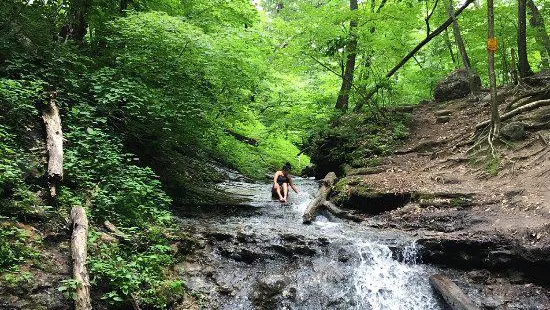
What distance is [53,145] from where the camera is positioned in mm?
6410

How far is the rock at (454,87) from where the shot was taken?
16094 mm

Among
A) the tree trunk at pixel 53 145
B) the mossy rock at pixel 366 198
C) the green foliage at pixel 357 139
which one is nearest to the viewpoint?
the tree trunk at pixel 53 145

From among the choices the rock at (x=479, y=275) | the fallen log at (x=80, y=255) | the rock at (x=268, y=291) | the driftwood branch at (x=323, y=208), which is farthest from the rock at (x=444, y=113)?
the fallen log at (x=80, y=255)

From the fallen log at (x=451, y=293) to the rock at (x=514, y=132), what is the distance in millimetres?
5650

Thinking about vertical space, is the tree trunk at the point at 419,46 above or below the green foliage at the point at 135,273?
above

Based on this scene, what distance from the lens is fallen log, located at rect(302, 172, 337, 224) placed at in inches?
375

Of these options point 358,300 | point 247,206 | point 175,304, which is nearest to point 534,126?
point 358,300

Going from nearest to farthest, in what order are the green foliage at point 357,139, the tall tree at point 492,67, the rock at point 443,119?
the tall tree at point 492,67 → the green foliage at point 357,139 → the rock at point 443,119

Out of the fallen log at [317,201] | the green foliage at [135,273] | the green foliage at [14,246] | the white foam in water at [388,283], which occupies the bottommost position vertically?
the white foam in water at [388,283]

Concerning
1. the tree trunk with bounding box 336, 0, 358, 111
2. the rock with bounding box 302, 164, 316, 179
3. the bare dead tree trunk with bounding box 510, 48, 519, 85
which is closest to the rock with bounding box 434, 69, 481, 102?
the bare dead tree trunk with bounding box 510, 48, 519, 85

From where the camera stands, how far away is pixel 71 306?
4.46 m

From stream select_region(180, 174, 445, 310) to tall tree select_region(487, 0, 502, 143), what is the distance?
473 centimetres

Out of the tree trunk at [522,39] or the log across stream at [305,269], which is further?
the tree trunk at [522,39]

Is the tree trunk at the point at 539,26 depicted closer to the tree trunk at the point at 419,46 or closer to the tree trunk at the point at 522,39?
the tree trunk at the point at 522,39
